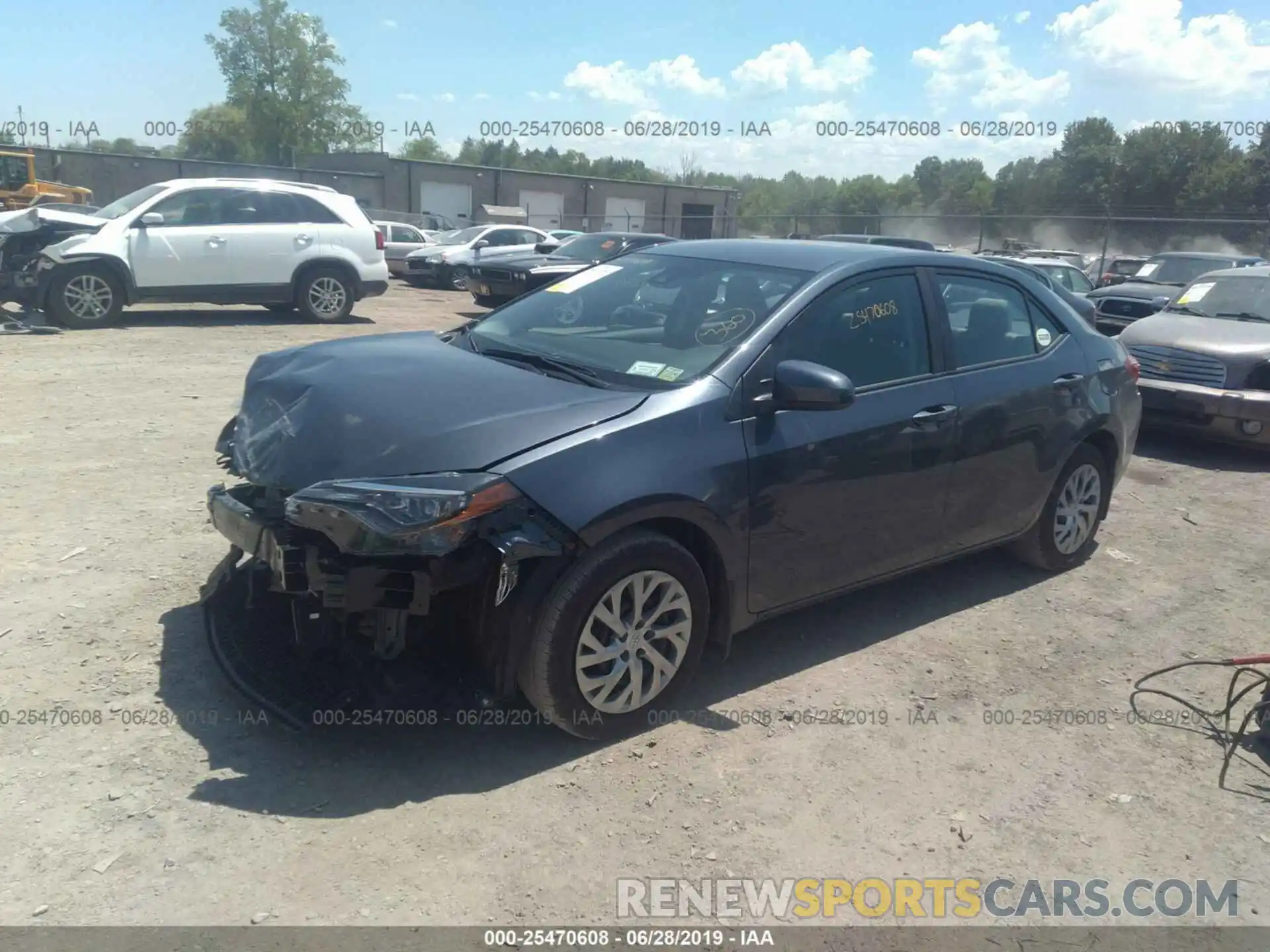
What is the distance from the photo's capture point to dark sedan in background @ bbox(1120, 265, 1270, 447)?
8156 millimetres

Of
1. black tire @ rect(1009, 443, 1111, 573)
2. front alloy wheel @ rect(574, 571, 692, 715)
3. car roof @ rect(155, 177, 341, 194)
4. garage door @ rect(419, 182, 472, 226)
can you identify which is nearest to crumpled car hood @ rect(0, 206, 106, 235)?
car roof @ rect(155, 177, 341, 194)

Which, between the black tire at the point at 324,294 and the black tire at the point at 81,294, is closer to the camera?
the black tire at the point at 81,294

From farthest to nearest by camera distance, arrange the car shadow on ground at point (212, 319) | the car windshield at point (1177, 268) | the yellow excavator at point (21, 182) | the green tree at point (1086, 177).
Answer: the green tree at point (1086, 177) → the yellow excavator at point (21, 182) → the car windshield at point (1177, 268) → the car shadow on ground at point (212, 319)

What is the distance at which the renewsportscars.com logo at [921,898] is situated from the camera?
282cm

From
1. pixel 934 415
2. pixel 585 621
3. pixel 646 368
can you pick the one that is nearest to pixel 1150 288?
pixel 934 415

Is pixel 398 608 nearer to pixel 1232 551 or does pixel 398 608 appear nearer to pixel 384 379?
pixel 384 379

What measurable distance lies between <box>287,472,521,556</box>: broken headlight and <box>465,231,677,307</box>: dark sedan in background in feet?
36.4

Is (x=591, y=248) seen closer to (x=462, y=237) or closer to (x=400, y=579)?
(x=462, y=237)

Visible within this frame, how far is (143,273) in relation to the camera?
12.1m

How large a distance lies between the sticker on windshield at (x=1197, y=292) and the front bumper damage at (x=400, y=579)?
8809 millimetres

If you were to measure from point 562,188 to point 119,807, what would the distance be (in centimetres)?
5012

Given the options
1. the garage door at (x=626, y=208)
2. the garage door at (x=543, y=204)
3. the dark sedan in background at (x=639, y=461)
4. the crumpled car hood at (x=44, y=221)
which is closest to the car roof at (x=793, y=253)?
the dark sedan in background at (x=639, y=461)

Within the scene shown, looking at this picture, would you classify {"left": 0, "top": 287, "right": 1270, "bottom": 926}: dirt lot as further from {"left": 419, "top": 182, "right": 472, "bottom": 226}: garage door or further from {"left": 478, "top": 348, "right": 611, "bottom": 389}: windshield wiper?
{"left": 419, "top": 182, "right": 472, "bottom": 226}: garage door

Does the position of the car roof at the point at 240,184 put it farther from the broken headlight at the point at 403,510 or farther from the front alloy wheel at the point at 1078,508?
the broken headlight at the point at 403,510
